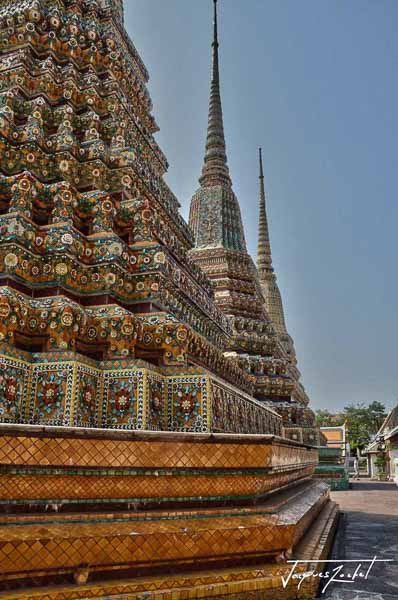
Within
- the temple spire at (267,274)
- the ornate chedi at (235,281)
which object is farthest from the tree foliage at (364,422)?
the ornate chedi at (235,281)

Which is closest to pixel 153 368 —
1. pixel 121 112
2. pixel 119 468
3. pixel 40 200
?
pixel 119 468

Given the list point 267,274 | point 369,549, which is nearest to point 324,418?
point 267,274

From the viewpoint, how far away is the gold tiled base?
105 inches

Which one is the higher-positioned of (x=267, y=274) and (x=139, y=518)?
(x=267, y=274)

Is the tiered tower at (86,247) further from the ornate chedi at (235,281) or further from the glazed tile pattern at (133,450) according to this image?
the ornate chedi at (235,281)

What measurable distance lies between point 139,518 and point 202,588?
0.53m

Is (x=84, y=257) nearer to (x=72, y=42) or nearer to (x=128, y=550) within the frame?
(x=128, y=550)

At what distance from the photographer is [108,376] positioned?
4578 mm

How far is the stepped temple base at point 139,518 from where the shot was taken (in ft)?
9.01

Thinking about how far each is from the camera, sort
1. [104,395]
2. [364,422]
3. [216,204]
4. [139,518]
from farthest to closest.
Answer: [364,422]
[216,204]
[104,395]
[139,518]

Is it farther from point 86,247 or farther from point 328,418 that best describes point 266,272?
point 328,418

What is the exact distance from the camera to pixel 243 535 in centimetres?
321

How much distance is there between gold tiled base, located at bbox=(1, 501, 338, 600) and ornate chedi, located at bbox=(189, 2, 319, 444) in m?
11.1

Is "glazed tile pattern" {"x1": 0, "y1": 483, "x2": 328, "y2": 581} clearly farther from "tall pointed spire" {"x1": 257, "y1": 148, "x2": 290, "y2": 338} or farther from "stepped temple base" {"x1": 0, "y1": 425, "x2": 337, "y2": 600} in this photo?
"tall pointed spire" {"x1": 257, "y1": 148, "x2": 290, "y2": 338}
